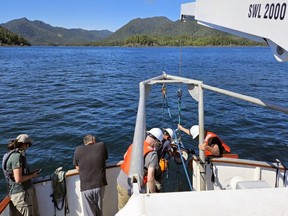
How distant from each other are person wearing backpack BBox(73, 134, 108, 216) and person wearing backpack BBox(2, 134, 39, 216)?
0.85 meters

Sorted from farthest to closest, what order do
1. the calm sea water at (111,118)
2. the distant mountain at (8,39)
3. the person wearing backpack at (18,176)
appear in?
the distant mountain at (8,39)
the calm sea water at (111,118)
the person wearing backpack at (18,176)

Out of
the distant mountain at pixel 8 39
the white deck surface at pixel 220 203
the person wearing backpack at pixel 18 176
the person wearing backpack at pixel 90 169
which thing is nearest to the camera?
the white deck surface at pixel 220 203

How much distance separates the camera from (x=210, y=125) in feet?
50.4

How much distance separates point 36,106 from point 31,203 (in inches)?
607

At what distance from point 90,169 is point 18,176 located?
113 centimetres

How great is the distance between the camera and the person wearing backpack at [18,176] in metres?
4.43

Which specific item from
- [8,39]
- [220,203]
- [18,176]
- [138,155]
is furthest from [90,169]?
[8,39]

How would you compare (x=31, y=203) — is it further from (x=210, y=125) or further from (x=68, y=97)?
(x=68, y=97)

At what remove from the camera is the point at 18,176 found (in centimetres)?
443

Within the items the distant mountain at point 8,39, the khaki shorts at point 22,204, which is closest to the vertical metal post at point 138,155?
the khaki shorts at point 22,204

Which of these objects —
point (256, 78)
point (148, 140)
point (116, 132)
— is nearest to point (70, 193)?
point (148, 140)

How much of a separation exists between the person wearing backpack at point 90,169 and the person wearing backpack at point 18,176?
0.85 meters

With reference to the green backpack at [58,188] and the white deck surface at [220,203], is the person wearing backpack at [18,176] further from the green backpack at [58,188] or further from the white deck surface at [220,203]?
the white deck surface at [220,203]

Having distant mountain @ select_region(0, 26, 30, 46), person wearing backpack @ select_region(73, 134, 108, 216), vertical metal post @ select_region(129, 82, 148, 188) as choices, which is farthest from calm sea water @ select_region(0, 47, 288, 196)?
distant mountain @ select_region(0, 26, 30, 46)
